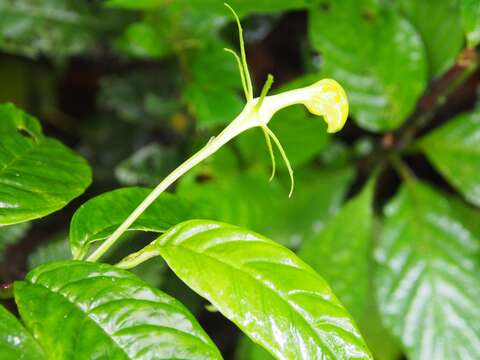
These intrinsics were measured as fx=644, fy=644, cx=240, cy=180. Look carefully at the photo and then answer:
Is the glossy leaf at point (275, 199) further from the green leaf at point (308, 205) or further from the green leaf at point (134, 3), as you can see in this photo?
the green leaf at point (134, 3)

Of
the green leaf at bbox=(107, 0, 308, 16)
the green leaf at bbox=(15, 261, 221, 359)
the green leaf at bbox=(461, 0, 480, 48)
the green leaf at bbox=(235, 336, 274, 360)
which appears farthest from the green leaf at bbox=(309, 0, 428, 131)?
the green leaf at bbox=(15, 261, 221, 359)

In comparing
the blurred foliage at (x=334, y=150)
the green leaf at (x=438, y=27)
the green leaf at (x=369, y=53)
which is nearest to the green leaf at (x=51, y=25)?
the blurred foliage at (x=334, y=150)

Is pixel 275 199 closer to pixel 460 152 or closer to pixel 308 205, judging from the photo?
pixel 308 205

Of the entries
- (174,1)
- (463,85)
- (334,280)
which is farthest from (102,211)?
(463,85)

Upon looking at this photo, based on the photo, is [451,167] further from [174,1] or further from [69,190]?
[69,190]

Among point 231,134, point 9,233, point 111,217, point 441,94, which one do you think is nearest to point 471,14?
point 441,94

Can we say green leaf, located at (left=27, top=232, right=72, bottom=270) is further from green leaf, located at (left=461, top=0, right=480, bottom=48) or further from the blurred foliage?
green leaf, located at (left=461, top=0, right=480, bottom=48)

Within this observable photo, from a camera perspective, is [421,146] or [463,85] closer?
[421,146]
